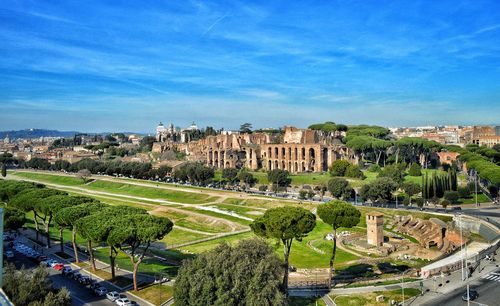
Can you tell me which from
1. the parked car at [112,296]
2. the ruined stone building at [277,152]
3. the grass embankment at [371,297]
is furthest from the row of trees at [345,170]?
the parked car at [112,296]

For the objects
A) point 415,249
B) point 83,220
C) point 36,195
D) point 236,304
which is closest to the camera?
point 236,304

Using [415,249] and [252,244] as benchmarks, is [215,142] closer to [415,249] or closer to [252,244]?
[415,249]

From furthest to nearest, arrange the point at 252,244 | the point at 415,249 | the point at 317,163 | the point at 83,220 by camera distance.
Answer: the point at 317,163, the point at 415,249, the point at 83,220, the point at 252,244

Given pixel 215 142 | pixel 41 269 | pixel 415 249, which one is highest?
pixel 215 142

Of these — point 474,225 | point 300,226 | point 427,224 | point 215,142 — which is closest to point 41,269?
point 300,226

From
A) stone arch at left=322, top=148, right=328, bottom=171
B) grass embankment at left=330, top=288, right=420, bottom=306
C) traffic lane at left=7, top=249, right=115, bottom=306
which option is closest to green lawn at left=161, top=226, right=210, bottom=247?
traffic lane at left=7, top=249, right=115, bottom=306

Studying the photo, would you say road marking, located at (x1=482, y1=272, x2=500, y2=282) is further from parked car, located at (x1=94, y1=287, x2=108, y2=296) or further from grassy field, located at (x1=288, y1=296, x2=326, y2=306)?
parked car, located at (x1=94, y1=287, x2=108, y2=296)
